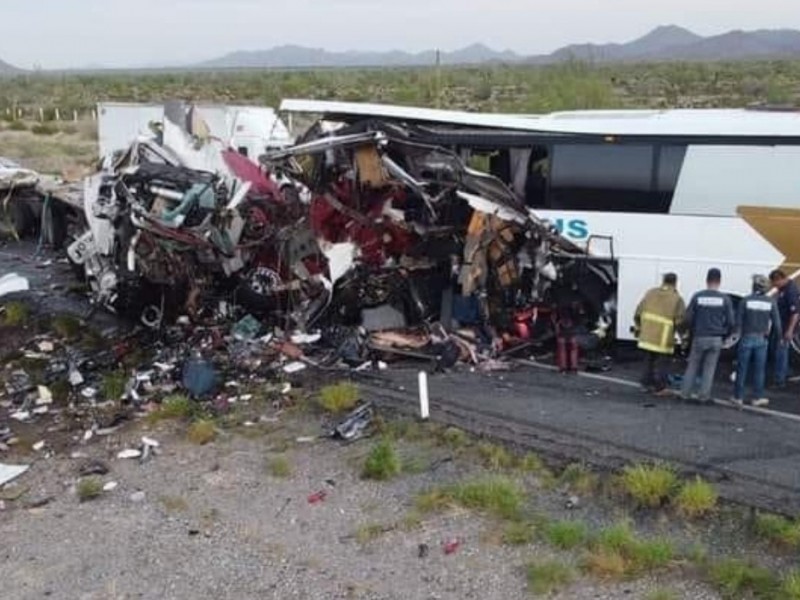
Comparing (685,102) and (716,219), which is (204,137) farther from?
(685,102)

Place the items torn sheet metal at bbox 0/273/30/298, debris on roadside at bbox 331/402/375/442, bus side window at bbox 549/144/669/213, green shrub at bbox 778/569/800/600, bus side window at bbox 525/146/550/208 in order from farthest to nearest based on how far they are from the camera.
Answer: torn sheet metal at bbox 0/273/30/298 → bus side window at bbox 525/146/550/208 → bus side window at bbox 549/144/669/213 → debris on roadside at bbox 331/402/375/442 → green shrub at bbox 778/569/800/600

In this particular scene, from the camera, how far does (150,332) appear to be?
14469 mm

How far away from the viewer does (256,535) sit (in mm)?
8281

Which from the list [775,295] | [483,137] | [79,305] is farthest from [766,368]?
[79,305]

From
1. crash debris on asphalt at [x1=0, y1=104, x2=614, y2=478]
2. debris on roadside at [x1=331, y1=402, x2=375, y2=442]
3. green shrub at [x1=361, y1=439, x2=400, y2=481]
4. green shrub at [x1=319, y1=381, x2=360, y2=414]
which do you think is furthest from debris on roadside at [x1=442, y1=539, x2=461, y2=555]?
crash debris on asphalt at [x1=0, y1=104, x2=614, y2=478]

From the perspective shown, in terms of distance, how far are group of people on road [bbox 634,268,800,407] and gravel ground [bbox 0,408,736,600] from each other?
9.66 ft

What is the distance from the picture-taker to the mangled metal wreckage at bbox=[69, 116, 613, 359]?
42.7ft

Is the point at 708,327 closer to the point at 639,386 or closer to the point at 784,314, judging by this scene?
the point at 784,314

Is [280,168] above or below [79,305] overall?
above

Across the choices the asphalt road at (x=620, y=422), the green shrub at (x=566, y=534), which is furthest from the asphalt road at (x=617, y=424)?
the green shrub at (x=566, y=534)

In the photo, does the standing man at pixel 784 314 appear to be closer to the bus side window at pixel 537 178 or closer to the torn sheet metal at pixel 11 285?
the bus side window at pixel 537 178

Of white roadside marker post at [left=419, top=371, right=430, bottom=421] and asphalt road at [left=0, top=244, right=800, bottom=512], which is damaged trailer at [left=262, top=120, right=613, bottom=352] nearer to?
asphalt road at [left=0, top=244, right=800, bottom=512]

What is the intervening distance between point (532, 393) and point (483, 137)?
3.63 meters

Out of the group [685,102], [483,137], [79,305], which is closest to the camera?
[483,137]
